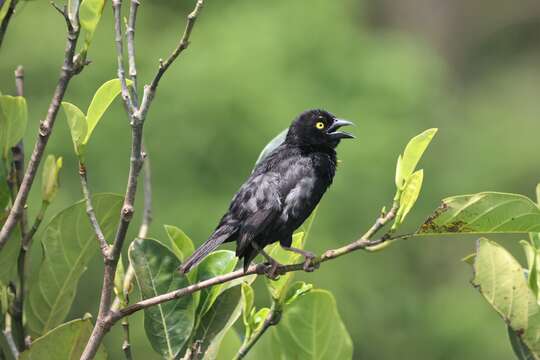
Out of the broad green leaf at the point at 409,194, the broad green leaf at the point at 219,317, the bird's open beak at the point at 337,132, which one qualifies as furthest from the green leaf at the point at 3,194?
the bird's open beak at the point at 337,132

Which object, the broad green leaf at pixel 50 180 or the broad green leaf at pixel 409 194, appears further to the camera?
the broad green leaf at pixel 50 180

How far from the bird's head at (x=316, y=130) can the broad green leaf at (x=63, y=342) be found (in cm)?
216

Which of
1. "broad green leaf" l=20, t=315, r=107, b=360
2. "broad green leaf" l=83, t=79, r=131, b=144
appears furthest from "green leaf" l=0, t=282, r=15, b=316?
"broad green leaf" l=83, t=79, r=131, b=144

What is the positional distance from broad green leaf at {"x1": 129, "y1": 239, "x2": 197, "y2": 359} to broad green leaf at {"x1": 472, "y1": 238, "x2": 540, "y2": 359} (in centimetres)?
76

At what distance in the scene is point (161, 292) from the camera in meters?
2.36

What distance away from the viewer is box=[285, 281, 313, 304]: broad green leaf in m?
2.38

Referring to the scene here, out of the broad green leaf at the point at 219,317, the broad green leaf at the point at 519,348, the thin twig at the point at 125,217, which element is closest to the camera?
the thin twig at the point at 125,217

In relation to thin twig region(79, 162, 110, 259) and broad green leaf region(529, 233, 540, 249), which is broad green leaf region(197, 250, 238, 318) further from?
broad green leaf region(529, 233, 540, 249)

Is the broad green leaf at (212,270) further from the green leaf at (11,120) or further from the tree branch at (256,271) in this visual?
the green leaf at (11,120)

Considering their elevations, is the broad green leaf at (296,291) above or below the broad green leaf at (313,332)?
above

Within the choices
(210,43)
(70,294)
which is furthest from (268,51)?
(70,294)

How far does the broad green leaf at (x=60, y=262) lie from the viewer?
253 centimetres

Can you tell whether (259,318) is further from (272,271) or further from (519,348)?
(519,348)

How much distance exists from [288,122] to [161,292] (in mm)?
9046
